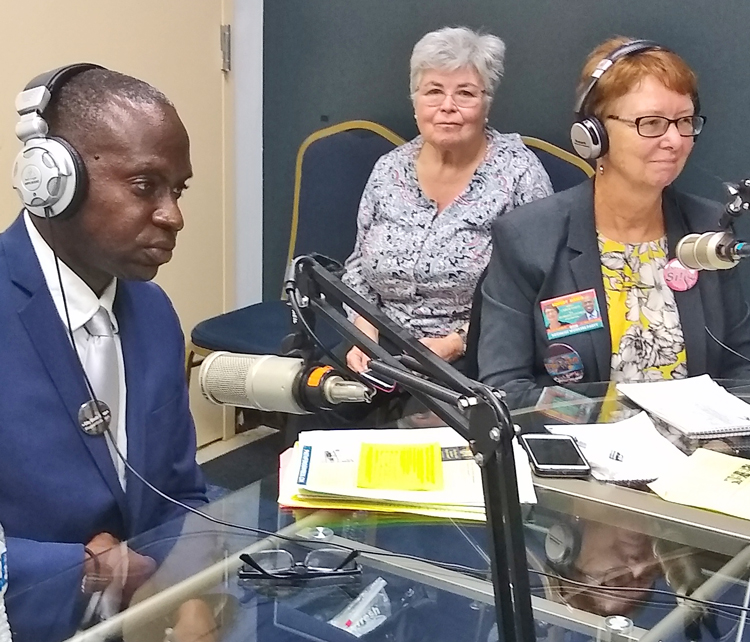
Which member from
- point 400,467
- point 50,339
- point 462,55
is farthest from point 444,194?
point 50,339

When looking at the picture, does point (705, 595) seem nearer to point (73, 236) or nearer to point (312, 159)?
point (73, 236)

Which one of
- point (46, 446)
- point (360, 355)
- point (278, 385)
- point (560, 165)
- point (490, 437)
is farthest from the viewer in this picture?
point (560, 165)

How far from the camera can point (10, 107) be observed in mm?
2375

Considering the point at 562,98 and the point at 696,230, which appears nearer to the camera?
the point at 696,230

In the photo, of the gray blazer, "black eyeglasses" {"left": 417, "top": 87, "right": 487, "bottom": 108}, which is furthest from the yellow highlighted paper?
"black eyeglasses" {"left": 417, "top": 87, "right": 487, "bottom": 108}

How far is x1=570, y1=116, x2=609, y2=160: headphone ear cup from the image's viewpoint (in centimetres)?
183

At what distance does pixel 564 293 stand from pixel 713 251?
51 cm

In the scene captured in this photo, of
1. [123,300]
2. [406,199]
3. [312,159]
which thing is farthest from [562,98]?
[123,300]

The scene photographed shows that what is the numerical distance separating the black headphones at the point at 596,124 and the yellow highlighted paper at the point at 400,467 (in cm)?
87

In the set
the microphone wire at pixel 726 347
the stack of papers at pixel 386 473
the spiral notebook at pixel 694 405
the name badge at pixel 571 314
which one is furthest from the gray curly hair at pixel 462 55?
the stack of papers at pixel 386 473

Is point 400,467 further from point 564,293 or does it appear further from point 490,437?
point 564,293

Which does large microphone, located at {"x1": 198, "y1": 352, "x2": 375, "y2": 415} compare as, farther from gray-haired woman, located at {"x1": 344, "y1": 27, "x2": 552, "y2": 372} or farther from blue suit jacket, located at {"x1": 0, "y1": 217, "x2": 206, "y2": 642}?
gray-haired woman, located at {"x1": 344, "y1": 27, "x2": 552, "y2": 372}

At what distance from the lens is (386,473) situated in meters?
1.17

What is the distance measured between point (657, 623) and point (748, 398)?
784mm
